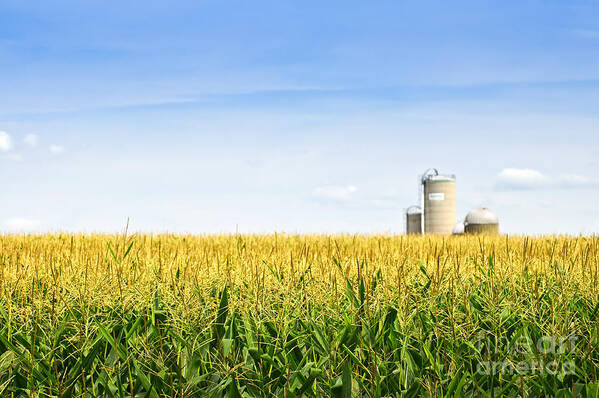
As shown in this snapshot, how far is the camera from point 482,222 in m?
31.2

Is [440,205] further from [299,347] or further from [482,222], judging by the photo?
[299,347]

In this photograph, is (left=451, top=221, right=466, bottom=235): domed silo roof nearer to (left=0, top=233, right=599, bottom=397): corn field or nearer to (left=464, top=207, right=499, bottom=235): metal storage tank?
(left=464, top=207, right=499, bottom=235): metal storage tank

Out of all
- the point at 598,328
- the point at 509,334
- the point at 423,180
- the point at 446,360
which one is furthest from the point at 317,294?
the point at 423,180

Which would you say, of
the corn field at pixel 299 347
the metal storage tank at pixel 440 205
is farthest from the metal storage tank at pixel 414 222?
the corn field at pixel 299 347

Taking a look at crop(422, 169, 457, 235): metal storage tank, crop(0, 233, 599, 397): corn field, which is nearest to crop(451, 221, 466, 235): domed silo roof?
crop(422, 169, 457, 235): metal storage tank

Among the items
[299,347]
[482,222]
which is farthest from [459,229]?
[299,347]

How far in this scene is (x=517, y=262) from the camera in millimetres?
7465

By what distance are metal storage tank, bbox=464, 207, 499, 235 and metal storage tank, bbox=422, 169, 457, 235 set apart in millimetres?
1150

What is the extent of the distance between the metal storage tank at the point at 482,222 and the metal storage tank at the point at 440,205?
1150 mm

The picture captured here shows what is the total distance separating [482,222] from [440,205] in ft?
9.08

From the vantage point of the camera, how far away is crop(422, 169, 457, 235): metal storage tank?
106 feet

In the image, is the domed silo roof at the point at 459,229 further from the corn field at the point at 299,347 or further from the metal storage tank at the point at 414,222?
the corn field at the point at 299,347

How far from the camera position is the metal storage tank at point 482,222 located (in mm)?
31109

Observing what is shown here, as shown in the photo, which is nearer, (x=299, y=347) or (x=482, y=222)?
(x=299, y=347)
